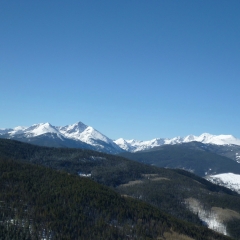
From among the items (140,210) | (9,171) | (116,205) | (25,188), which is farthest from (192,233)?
(9,171)

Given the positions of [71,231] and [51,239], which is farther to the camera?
[71,231]

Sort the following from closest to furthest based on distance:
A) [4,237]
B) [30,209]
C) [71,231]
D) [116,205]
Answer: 1. [4,237]
2. [71,231]
3. [30,209]
4. [116,205]

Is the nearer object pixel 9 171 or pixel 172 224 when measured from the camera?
pixel 172 224

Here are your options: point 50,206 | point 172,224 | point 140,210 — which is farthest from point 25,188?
point 172,224

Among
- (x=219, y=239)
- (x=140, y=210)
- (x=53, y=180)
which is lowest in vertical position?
(x=219, y=239)

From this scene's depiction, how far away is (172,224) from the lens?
460ft

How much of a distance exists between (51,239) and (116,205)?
148 feet

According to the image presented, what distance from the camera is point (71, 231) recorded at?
111375 millimetres

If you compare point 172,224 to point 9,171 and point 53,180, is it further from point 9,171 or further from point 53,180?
point 9,171

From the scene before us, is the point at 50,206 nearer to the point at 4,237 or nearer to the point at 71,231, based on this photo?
the point at 71,231

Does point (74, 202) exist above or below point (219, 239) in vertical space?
above

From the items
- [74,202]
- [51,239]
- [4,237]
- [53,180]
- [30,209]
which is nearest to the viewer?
[4,237]

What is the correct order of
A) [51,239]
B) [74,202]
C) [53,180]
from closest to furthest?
[51,239] → [74,202] → [53,180]

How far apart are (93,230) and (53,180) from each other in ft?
165
